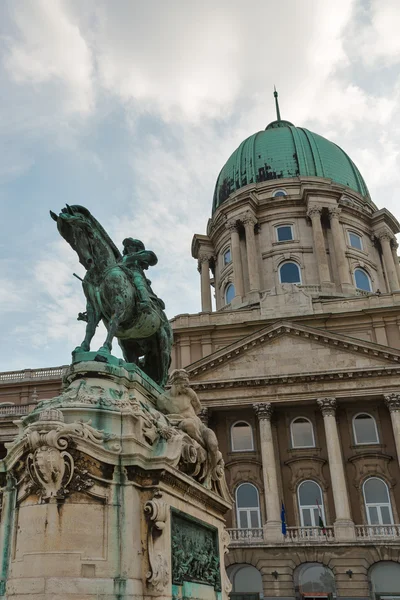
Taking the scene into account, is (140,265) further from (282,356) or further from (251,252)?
(251,252)

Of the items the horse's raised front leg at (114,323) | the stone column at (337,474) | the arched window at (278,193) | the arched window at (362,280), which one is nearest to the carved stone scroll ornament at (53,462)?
the horse's raised front leg at (114,323)

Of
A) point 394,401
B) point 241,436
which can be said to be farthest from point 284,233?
point 394,401

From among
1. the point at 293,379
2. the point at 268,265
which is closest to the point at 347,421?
the point at 293,379

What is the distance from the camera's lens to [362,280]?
5350cm

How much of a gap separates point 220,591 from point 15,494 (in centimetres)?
266

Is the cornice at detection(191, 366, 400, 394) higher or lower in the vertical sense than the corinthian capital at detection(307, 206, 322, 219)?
lower

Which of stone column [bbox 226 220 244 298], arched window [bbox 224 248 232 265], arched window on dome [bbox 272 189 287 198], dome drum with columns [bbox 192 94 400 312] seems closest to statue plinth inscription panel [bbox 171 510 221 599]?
dome drum with columns [bbox 192 94 400 312]

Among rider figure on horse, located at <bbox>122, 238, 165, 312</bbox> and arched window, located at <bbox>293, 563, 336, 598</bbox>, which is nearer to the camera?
rider figure on horse, located at <bbox>122, 238, 165, 312</bbox>

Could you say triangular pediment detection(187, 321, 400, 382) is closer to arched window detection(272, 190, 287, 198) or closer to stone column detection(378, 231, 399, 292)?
stone column detection(378, 231, 399, 292)

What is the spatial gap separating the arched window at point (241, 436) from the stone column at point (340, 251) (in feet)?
55.3

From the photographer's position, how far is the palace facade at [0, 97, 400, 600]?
31547 millimetres

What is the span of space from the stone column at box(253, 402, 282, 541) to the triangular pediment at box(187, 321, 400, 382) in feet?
7.58

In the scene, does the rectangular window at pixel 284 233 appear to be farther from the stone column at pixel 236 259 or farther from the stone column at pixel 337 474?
the stone column at pixel 337 474

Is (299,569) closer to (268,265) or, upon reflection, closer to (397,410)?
(397,410)
